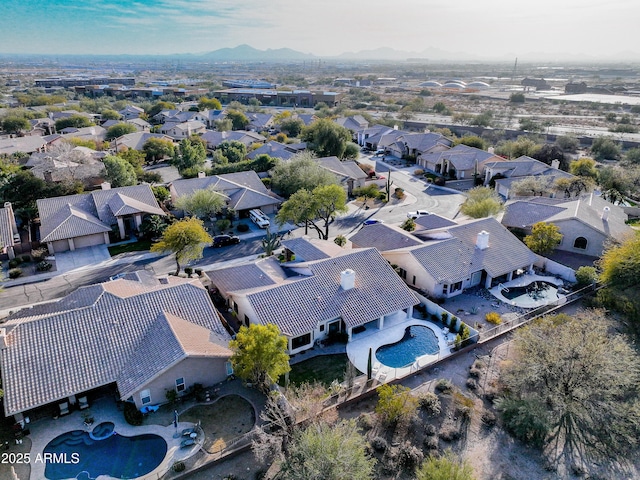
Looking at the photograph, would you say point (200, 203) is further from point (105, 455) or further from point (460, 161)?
point (460, 161)

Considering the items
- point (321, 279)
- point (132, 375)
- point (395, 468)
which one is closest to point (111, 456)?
point (132, 375)

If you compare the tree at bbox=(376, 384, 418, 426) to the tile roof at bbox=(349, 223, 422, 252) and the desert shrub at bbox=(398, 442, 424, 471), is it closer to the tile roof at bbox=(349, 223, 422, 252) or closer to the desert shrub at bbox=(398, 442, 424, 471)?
the desert shrub at bbox=(398, 442, 424, 471)

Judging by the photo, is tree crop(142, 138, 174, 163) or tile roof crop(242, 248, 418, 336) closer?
tile roof crop(242, 248, 418, 336)

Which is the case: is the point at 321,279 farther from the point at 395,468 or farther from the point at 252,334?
the point at 395,468

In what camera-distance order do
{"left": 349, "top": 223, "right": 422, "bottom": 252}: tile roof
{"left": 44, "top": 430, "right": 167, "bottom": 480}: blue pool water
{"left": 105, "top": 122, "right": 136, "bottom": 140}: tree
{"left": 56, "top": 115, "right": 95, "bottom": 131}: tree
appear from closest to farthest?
{"left": 44, "top": 430, "right": 167, "bottom": 480}: blue pool water, {"left": 349, "top": 223, "right": 422, "bottom": 252}: tile roof, {"left": 105, "top": 122, "right": 136, "bottom": 140}: tree, {"left": 56, "top": 115, "right": 95, "bottom": 131}: tree

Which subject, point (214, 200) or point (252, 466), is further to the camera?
point (214, 200)

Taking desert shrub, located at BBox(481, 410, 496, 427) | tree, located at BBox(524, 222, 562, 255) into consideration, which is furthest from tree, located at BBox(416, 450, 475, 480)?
tree, located at BBox(524, 222, 562, 255)
